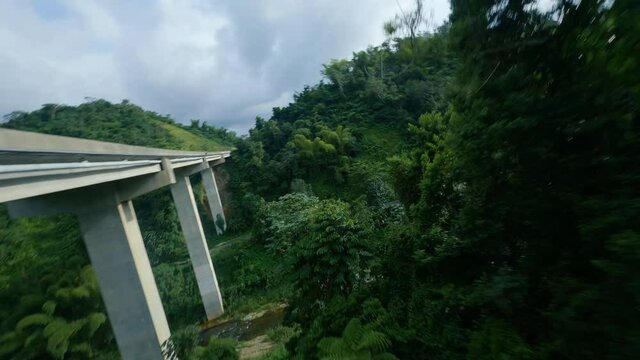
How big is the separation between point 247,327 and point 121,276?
8113 mm

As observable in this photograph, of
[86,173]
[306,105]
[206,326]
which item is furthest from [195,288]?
[306,105]

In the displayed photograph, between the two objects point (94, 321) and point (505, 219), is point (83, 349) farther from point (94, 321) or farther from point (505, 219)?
point (505, 219)

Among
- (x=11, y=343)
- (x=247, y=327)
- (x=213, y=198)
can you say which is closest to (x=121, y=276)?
(x=11, y=343)

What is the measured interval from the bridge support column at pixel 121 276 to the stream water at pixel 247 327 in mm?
5645

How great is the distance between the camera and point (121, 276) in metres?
10.8

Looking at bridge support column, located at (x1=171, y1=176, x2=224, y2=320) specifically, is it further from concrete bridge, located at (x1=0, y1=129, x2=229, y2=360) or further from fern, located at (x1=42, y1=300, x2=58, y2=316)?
concrete bridge, located at (x1=0, y1=129, x2=229, y2=360)

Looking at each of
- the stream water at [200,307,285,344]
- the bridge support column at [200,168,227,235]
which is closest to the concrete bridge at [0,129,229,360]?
the stream water at [200,307,285,344]

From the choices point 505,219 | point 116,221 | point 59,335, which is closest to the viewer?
point 505,219

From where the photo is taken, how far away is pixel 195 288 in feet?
73.0

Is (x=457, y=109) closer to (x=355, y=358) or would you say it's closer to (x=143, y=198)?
(x=355, y=358)

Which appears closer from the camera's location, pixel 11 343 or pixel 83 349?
pixel 11 343

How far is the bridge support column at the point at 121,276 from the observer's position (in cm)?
1066

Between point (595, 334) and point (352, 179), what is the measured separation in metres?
24.8

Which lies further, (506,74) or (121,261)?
(121,261)
